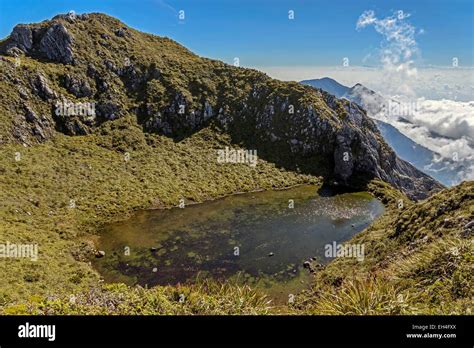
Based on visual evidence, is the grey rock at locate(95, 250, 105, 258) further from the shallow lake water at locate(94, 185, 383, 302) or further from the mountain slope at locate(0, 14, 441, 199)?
the mountain slope at locate(0, 14, 441, 199)

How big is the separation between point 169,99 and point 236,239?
174ft

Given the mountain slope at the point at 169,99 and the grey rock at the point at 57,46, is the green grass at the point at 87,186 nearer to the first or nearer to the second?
the mountain slope at the point at 169,99

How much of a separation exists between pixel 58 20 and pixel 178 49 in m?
35.8

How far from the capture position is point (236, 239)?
37.6m

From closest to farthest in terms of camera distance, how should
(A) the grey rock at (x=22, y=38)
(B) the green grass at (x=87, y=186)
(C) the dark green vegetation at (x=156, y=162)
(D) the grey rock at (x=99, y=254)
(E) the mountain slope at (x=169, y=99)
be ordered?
(C) the dark green vegetation at (x=156, y=162), (B) the green grass at (x=87, y=186), (D) the grey rock at (x=99, y=254), (E) the mountain slope at (x=169, y=99), (A) the grey rock at (x=22, y=38)

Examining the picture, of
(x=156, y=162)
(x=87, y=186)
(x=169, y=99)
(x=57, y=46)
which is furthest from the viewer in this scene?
Answer: (x=169, y=99)

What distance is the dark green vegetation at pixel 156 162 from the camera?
378 inches

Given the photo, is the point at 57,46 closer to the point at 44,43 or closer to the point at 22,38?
the point at 44,43

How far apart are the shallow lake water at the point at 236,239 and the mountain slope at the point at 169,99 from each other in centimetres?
2091

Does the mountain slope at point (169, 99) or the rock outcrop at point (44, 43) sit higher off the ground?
the rock outcrop at point (44, 43)

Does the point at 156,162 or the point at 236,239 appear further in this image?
the point at 156,162

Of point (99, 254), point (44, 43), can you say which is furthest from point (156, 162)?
point (44, 43)

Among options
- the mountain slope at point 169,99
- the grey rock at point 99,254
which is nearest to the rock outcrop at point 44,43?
the mountain slope at point 169,99
